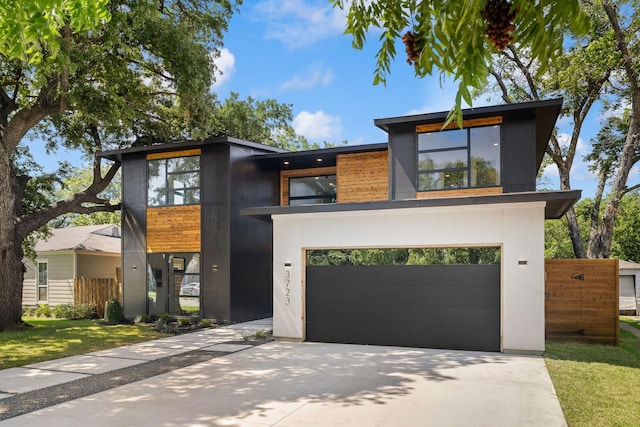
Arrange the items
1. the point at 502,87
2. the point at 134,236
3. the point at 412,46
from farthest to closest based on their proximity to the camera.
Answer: the point at 502,87, the point at 134,236, the point at 412,46

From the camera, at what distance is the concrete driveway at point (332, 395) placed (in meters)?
5.44

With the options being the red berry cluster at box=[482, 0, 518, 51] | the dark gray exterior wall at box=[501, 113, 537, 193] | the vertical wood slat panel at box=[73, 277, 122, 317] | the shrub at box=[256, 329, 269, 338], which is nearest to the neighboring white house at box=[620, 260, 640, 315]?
the dark gray exterior wall at box=[501, 113, 537, 193]

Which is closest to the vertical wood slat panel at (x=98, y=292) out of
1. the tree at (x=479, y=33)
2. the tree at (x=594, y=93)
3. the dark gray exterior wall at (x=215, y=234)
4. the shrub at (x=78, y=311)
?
the shrub at (x=78, y=311)

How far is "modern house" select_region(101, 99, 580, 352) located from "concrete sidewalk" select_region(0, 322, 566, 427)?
127 cm

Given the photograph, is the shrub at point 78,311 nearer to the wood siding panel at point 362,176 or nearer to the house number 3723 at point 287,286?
the house number 3723 at point 287,286

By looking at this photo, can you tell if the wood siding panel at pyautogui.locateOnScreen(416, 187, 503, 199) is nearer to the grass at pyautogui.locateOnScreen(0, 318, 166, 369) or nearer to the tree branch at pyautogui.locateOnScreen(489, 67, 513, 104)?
the grass at pyautogui.locateOnScreen(0, 318, 166, 369)

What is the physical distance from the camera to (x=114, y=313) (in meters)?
15.1

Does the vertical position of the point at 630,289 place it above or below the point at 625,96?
below

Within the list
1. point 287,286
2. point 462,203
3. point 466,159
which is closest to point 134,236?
point 287,286

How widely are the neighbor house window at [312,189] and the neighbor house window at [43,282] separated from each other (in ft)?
38.9

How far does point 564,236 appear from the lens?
106 ft

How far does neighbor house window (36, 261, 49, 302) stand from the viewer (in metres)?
20.4

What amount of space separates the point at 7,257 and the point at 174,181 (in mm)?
5090

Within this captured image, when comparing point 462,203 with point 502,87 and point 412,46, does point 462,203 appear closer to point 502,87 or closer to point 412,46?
point 412,46
